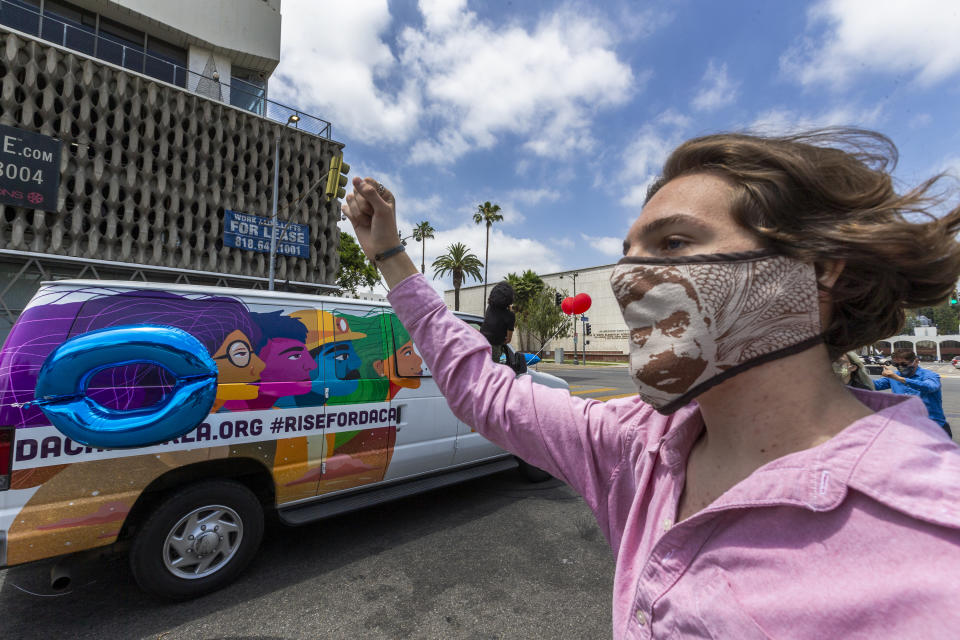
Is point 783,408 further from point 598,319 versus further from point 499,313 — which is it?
point 598,319

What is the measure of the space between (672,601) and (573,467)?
0.40 meters

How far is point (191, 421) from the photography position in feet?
9.50

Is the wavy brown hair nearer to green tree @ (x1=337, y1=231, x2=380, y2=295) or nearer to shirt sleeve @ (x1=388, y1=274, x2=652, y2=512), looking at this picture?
shirt sleeve @ (x1=388, y1=274, x2=652, y2=512)

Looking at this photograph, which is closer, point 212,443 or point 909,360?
point 212,443

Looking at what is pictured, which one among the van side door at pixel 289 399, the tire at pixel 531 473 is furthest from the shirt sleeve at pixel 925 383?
the van side door at pixel 289 399

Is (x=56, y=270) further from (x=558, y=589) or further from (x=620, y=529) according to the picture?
(x=620, y=529)

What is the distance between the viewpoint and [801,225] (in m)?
0.84

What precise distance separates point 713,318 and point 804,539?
0.39 m

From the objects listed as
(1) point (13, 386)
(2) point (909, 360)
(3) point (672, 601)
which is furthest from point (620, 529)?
(2) point (909, 360)

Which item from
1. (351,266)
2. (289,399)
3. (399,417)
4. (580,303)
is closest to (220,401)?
(289,399)

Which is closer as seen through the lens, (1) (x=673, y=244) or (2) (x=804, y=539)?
(2) (x=804, y=539)

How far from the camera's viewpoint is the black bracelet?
3.94ft

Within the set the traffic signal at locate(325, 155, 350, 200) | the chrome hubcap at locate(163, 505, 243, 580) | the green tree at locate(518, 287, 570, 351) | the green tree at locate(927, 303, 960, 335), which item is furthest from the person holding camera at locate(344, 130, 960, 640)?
the green tree at locate(927, 303, 960, 335)

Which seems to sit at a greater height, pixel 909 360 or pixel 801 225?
pixel 801 225
